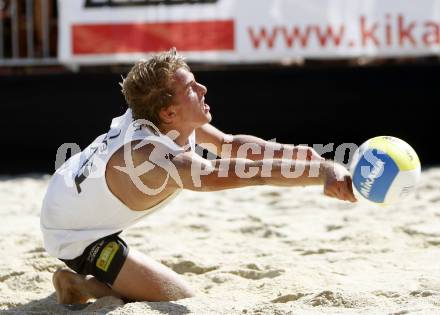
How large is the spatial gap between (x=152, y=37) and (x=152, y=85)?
13.1 ft

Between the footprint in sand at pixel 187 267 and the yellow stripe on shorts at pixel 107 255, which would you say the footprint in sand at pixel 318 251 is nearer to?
the footprint in sand at pixel 187 267

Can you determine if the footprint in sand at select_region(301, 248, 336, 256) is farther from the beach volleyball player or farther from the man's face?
the man's face

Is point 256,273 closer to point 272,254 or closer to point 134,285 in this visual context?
point 272,254

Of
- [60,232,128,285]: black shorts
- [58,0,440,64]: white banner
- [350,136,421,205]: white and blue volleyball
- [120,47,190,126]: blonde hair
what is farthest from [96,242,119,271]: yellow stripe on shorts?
[58,0,440,64]: white banner

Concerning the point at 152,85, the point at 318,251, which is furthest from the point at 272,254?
the point at 152,85

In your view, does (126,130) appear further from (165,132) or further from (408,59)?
(408,59)

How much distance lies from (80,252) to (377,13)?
14.8 ft

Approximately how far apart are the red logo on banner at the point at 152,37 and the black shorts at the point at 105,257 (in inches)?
158

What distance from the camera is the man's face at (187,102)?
363 cm

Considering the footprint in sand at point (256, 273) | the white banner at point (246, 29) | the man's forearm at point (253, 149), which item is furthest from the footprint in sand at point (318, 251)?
the white banner at point (246, 29)

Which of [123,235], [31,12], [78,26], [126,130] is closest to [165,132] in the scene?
[126,130]

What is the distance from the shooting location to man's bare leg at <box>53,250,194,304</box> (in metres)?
3.61

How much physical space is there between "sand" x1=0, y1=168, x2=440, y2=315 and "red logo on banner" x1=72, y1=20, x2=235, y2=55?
5.44 ft

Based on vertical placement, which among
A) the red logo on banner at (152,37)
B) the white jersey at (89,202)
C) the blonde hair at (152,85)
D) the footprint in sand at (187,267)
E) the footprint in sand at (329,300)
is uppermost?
the red logo on banner at (152,37)
